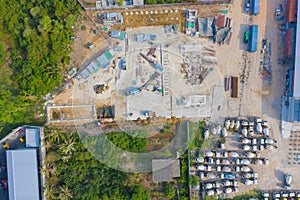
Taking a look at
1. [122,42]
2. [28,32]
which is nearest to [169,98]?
[122,42]

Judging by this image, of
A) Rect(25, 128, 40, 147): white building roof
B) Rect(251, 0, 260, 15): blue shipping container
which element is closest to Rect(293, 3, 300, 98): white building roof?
Rect(251, 0, 260, 15): blue shipping container

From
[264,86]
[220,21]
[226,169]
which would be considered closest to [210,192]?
[226,169]

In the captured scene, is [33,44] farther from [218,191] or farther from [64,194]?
[218,191]

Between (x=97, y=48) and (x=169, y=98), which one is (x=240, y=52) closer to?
(x=169, y=98)

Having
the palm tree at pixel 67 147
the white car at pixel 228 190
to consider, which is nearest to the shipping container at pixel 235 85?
the white car at pixel 228 190

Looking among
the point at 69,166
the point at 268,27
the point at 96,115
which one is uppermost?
the point at 268,27

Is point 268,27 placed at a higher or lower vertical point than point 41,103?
higher
